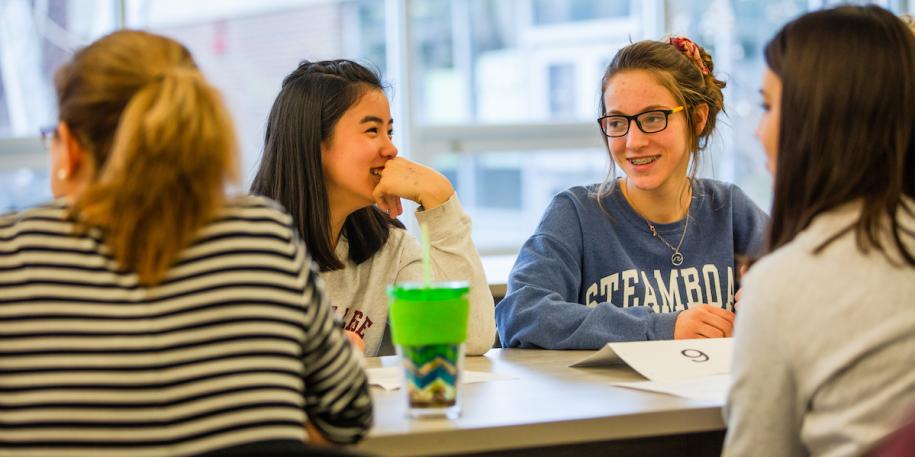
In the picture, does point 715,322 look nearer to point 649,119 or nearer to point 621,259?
point 621,259

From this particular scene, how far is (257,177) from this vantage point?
208cm

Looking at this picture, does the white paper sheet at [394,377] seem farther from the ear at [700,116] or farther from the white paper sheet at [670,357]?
the ear at [700,116]

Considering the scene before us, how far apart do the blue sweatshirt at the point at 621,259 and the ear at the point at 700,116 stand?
0.15 m

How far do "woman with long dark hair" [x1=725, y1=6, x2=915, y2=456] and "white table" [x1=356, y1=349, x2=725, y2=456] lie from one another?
11cm

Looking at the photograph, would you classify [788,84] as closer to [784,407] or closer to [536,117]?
[784,407]

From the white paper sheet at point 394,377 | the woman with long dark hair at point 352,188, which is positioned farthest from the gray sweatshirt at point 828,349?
the woman with long dark hair at point 352,188

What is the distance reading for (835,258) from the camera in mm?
1214

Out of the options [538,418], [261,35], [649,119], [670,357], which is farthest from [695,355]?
[261,35]

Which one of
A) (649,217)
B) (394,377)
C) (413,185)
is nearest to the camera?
(394,377)

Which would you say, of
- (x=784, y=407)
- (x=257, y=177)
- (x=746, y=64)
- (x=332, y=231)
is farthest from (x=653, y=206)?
(x=746, y=64)

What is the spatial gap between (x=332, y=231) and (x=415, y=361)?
82 cm

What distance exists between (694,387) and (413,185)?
0.73 metres

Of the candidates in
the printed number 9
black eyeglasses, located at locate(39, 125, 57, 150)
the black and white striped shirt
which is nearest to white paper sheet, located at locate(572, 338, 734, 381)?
the printed number 9

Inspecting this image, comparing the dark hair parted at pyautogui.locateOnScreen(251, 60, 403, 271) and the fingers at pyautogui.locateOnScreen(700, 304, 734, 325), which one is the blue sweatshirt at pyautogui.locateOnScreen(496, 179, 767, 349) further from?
the dark hair parted at pyautogui.locateOnScreen(251, 60, 403, 271)
